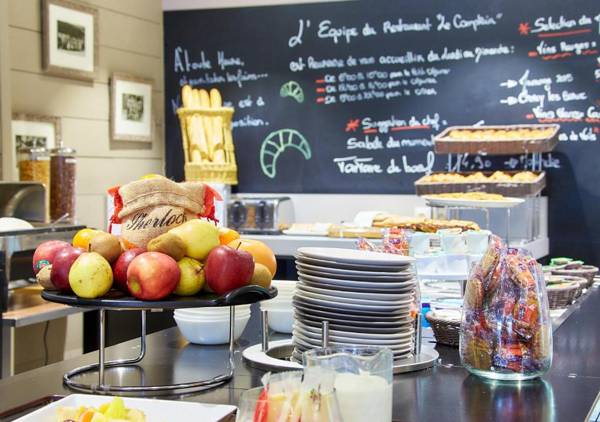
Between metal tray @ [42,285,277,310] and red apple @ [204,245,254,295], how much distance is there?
22mm

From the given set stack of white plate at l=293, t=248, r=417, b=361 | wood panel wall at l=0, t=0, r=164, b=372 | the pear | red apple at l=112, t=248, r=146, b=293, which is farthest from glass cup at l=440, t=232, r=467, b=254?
wood panel wall at l=0, t=0, r=164, b=372

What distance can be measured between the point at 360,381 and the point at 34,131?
162 inches

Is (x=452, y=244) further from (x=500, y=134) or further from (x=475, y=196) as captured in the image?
(x=500, y=134)

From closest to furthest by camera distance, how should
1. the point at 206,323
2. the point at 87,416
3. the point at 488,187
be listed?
the point at 87,416 < the point at 206,323 < the point at 488,187

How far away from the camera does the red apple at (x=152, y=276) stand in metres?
1.56

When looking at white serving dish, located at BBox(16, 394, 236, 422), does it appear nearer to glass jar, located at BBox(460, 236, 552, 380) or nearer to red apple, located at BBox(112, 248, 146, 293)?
red apple, located at BBox(112, 248, 146, 293)

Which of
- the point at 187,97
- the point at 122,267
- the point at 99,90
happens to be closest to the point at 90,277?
the point at 122,267

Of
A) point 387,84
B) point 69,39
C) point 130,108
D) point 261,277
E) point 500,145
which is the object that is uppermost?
point 69,39

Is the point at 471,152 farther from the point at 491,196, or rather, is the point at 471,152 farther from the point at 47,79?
the point at 47,79

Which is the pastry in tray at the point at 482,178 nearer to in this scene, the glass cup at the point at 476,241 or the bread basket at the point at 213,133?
the bread basket at the point at 213,133

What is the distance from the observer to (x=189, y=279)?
164 centimetres

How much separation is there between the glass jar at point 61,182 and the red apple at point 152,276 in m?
3.08

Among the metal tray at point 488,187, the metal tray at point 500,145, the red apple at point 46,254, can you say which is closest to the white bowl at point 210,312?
the red apple at point 46,254

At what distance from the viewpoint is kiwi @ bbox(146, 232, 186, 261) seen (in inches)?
64.7
